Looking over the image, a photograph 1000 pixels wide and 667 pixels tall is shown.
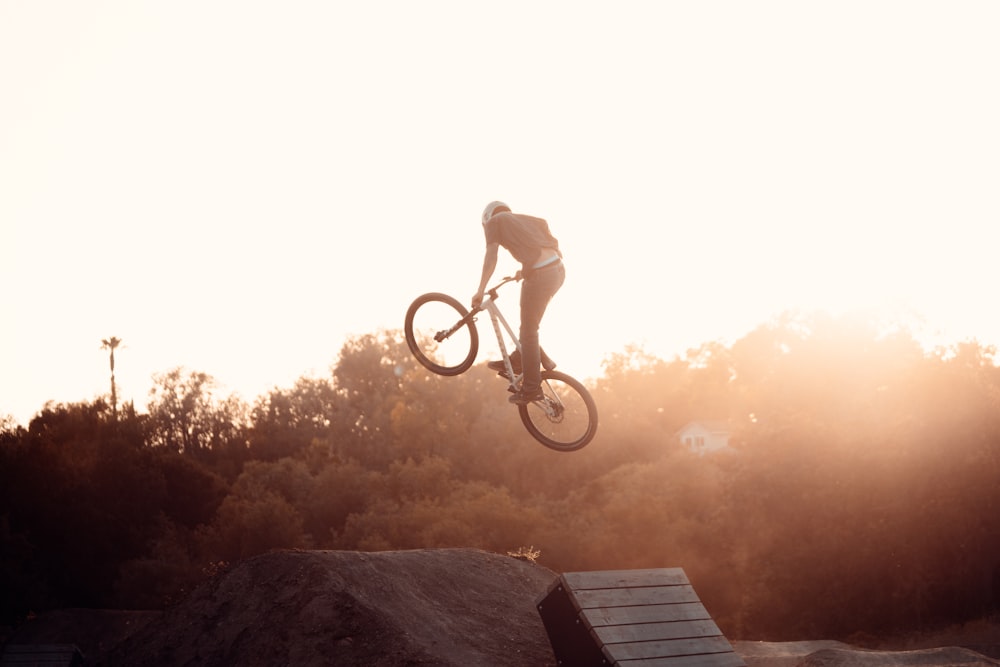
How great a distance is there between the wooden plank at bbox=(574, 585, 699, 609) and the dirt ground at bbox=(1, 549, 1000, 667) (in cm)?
149

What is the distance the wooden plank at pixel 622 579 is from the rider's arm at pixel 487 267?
3.14 metres

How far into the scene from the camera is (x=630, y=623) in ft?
33.9

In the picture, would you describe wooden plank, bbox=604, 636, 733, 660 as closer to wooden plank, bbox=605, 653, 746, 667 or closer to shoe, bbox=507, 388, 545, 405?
wooden plank, bbox=605, 653, 746, 667

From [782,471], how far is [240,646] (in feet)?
51.4

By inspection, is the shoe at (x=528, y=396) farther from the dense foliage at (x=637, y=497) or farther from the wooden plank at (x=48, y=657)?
the wooden plank at (x=48, y=657)

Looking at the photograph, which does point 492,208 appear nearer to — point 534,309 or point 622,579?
point 534,309

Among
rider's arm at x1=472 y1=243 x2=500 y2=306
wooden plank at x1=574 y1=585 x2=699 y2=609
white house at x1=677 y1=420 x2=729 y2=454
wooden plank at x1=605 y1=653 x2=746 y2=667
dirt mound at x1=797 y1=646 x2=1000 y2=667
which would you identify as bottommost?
dirt mound at x1=797 y1=646 x2=1000 y2=667

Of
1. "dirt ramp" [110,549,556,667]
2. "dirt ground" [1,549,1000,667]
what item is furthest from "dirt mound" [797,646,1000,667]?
"dirt ramp" [110,549,556,667]

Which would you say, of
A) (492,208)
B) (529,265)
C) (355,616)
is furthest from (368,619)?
(492,208)

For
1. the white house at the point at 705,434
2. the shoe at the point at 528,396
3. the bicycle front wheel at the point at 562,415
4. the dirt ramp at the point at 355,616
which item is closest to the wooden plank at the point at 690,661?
the dirt ramp at the point at 355,616

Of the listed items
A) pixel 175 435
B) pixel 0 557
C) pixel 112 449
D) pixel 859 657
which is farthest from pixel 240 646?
pixel 175 435

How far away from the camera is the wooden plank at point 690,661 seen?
382 inches

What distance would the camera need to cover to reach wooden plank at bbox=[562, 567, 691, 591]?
10625 millimetres

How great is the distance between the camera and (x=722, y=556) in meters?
25.1
